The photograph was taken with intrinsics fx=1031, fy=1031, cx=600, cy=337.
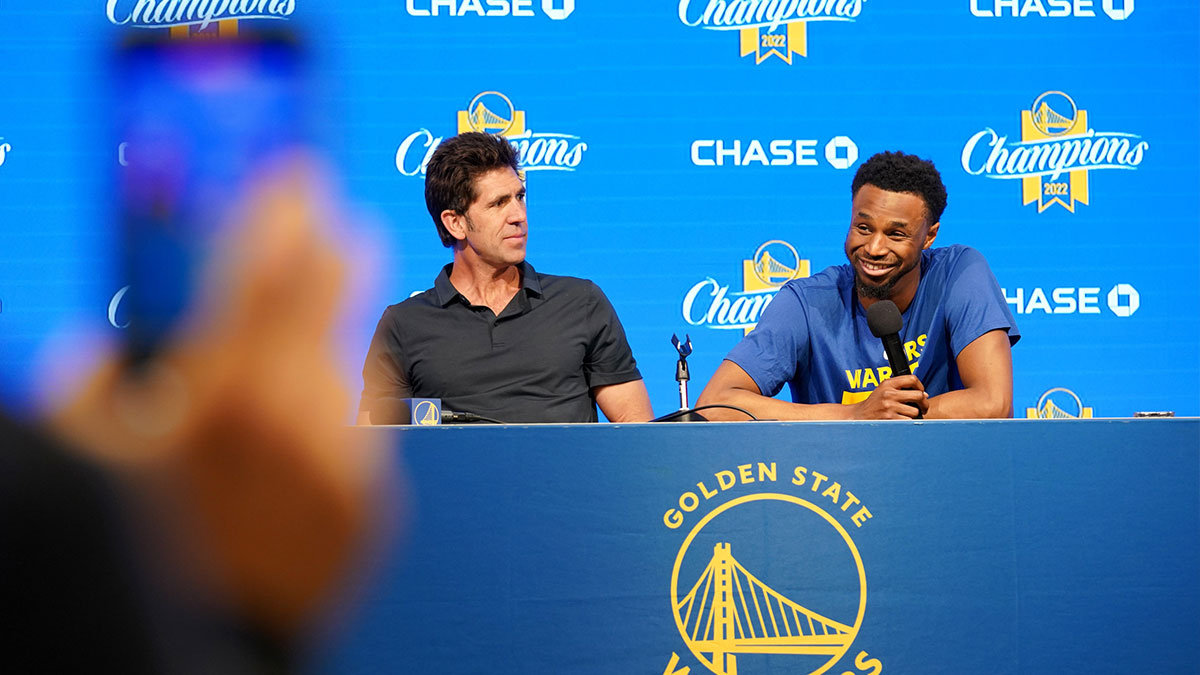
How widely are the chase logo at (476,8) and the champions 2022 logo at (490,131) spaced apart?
288 mm

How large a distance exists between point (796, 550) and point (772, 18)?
2.61 metres

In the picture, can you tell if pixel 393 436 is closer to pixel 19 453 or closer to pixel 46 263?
pixel 19 453

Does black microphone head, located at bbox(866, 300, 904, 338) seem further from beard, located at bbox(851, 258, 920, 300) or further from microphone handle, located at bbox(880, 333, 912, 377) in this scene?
beard, located at bbox(851, 258, 920, 300)

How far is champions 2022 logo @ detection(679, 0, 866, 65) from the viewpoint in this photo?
3664mm

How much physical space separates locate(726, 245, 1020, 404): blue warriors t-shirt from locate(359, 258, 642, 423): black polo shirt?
1.30 ft

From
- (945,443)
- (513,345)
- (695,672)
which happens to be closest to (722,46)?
(513,345)

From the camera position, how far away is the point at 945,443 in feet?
5.14

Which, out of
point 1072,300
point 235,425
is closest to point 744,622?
point 235,425

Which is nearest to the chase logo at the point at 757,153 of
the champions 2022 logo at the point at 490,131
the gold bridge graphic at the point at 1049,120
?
the champions 2022 logo at the point at 490,131

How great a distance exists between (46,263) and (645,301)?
2052 millimetres

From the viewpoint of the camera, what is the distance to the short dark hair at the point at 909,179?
102 inches

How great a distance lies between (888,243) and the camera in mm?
2543

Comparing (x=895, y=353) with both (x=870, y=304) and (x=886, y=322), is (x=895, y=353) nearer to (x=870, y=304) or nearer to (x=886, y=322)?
(x=886, y=322)

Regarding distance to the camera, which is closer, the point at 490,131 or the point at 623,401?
the point at 623,401
